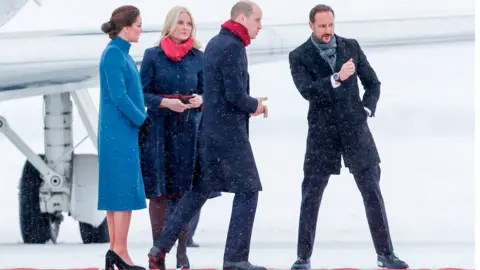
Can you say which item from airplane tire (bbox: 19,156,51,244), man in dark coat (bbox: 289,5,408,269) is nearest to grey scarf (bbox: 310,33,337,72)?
man in dark coat (bbox: 289,5,408,269)

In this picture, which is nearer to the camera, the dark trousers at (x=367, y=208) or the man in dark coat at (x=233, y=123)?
the man in dark coat at (x=233, y=123)

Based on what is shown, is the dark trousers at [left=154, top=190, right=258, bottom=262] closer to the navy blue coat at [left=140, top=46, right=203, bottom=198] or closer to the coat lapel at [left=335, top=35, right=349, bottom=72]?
the navy blue coat at [left=140, top=46, right=203, bottom=198]

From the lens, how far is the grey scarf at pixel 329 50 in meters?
6.75

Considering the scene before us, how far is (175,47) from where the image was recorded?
6996mm

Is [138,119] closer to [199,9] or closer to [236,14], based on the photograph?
[236,14]

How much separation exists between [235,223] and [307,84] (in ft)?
2.86

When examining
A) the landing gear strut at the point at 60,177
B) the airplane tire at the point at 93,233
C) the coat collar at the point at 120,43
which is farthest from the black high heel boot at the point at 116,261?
the airplane tire at the point at 93,233

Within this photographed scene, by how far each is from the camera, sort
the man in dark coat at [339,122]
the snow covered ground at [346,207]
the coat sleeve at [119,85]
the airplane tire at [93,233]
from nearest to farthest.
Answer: the coat sleeve at [119,85], the man in dark coat at [339,122], the snow covered ground at [346,207], the airplane tire at [93,233]

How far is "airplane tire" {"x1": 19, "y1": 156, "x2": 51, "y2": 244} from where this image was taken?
34.2 feet

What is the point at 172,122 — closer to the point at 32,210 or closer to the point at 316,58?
the point at 316,58

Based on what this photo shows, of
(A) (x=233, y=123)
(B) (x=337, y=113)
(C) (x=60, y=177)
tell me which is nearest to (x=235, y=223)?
(A) (x=233, y=123)

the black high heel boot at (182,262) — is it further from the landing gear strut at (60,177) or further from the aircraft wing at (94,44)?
the landing gear strut at (60,177)

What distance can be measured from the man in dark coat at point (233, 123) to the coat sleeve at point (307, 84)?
0.37 metres

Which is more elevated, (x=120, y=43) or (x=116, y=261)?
(x=120, y=43)
